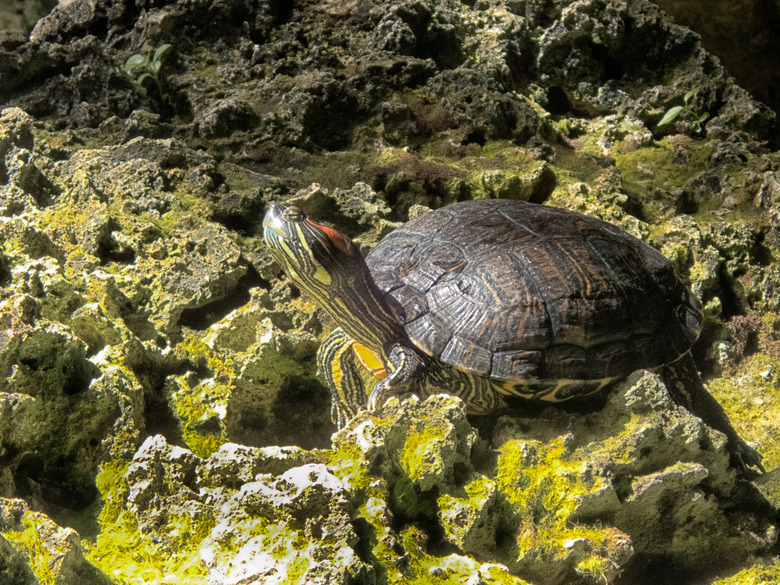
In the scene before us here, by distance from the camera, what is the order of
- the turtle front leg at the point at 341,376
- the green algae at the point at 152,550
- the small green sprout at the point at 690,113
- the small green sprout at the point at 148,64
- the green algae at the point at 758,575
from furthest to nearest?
the small green sprout at the point at 690,113, the small green sprout at the point at 148,64, the turtle front leg at the point at 341,376, the green algae at the point at 758,575, the green algae at the point at 152,550

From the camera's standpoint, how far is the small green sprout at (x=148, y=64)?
12.4 ft

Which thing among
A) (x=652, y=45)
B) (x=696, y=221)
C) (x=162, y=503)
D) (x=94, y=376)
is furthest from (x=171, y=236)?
(x=652, y=45)

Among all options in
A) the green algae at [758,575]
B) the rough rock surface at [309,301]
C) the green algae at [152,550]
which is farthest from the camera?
the green algae at [758,575]

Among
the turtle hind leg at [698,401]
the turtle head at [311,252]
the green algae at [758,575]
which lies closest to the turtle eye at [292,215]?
the turtle head at [311,252]

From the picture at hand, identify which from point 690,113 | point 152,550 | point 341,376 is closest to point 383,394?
point 341,376

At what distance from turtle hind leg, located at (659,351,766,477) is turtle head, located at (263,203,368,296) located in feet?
4.28

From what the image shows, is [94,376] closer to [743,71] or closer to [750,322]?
[750,322]

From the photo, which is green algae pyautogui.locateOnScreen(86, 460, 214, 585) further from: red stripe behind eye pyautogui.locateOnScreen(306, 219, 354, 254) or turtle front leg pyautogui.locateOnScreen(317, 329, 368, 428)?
red stripe behind eye pyautogui.locateOnScreen(306, 219, 354, 254)

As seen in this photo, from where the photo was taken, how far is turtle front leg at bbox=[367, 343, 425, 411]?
2.19m

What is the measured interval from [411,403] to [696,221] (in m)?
2.18

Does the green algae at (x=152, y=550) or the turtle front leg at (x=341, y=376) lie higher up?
the green algae at (x=152, y=550)

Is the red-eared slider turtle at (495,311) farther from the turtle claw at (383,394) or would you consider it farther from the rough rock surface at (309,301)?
the rough rock surface at (309,301)

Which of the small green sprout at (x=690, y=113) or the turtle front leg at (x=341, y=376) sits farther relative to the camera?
the small green sprout at (x=690, y=113)

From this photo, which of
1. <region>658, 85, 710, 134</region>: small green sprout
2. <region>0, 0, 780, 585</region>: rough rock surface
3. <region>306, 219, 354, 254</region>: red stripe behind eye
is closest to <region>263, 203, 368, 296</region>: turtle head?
<region>306, 219, 354, 254</region>: red stripe behind eye
